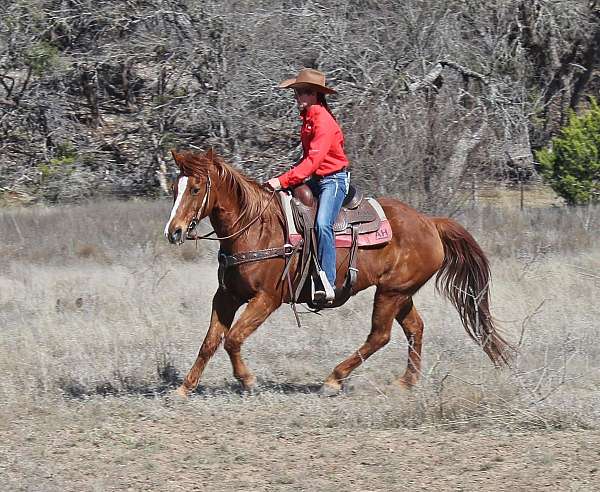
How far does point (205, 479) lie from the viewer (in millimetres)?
6023

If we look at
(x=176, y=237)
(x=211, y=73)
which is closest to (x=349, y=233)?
(x=176, y=237)

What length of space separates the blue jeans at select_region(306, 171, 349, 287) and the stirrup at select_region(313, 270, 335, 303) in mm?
50

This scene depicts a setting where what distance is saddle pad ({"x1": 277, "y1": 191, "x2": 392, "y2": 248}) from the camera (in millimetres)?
8164

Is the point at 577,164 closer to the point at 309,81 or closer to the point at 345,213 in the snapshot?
the point at 345,213

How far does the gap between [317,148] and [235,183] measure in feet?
2.23

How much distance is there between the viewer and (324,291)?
26.9 feet

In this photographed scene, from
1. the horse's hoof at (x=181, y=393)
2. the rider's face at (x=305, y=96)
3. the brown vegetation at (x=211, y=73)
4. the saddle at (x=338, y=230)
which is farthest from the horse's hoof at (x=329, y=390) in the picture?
the brown vegetation at (x=211, y=73)

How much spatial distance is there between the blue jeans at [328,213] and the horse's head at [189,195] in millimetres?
913

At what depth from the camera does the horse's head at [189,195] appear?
7445mm

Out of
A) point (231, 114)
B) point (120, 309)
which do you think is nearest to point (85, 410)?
point (120, 309)

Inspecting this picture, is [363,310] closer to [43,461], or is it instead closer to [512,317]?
[512,317]

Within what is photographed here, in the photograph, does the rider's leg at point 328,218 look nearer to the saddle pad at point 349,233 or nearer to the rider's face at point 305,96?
the saddle pad at point 349,233

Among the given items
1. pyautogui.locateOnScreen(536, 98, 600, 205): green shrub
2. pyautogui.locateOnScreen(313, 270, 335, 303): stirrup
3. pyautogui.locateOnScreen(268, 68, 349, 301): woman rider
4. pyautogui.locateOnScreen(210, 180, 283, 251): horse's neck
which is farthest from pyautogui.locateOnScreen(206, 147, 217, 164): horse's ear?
pyautogui.locateOnScreen(536, 98, 600, 205): green shrub

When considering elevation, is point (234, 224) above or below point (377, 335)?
above
